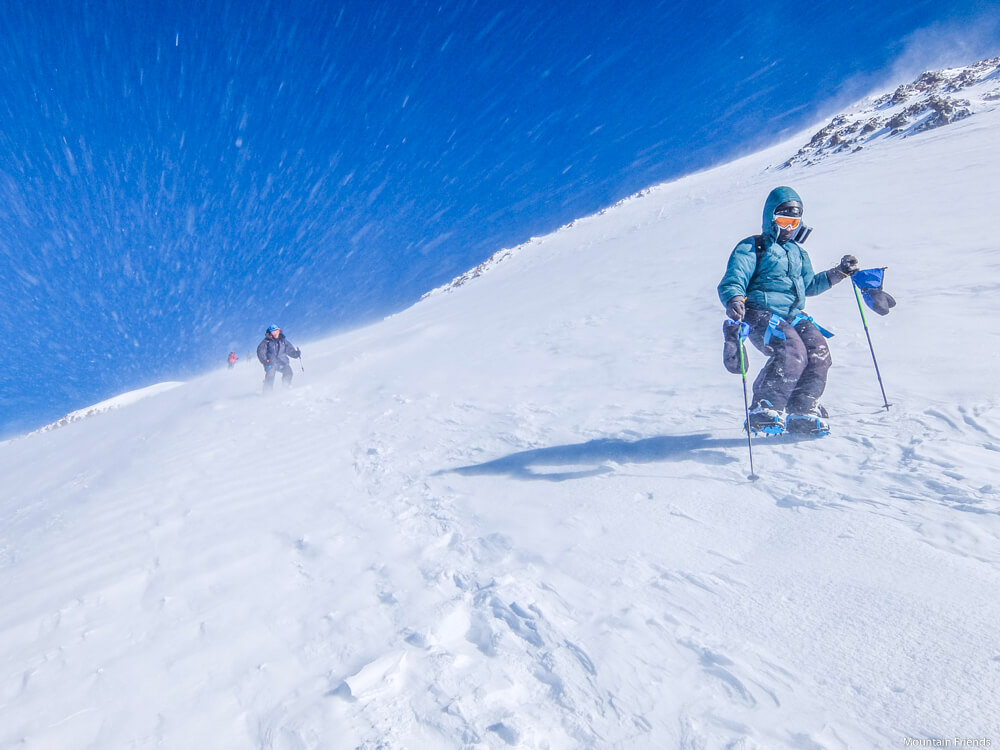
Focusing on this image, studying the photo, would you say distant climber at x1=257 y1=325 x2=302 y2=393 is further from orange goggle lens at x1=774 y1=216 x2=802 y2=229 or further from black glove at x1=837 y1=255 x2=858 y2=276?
black glove at x1=837 y1=255 x2=858 y2=276

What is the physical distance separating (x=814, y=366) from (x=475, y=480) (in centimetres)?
322

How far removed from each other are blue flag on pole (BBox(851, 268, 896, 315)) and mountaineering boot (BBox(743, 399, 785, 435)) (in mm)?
1430

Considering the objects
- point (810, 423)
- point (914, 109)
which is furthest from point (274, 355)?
point (914, 109)

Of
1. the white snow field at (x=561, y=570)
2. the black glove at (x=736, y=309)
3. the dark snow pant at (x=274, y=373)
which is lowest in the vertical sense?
the white snow field at (x=561, y=570)

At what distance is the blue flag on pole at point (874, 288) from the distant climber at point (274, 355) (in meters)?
11.9

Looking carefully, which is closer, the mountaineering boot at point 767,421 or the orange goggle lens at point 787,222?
the mountaineering boot at point 767,421

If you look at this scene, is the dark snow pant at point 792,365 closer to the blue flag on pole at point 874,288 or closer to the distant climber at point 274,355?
the blue flag on pole at point 874,288

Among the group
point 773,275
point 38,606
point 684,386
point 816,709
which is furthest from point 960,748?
point 38,606

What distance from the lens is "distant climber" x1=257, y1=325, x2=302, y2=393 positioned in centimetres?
1291

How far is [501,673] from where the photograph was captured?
2400 mm

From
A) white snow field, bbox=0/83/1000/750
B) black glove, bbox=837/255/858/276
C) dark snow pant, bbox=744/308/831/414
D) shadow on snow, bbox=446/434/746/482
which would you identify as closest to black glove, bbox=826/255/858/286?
black glove, bbox=837/255/858/276

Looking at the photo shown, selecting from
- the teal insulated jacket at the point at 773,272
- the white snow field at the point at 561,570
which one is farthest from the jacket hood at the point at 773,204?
the white snow field at the point at 561,570

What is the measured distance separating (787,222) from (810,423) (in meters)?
1.77

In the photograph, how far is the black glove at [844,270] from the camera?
4.61 meters
